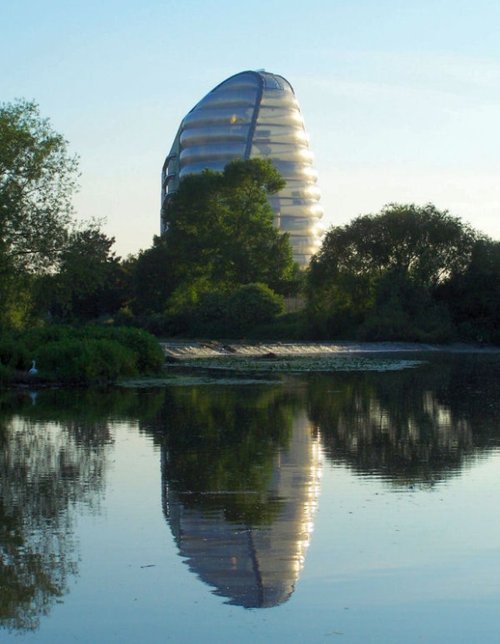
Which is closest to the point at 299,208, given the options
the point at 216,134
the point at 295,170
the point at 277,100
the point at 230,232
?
the point at 295,170

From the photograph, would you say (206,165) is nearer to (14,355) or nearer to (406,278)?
(406,278)

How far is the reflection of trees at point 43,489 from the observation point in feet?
27.0

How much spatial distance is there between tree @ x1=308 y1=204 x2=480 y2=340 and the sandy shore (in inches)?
90.4

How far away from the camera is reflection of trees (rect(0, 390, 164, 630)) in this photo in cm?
822

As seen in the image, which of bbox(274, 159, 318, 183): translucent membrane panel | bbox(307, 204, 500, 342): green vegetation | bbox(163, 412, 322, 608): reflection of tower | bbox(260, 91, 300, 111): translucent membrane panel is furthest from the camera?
bbox(260, 91, 300, 111): translucent membrane panel

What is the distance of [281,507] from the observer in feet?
37.5

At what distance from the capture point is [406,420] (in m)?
20.7

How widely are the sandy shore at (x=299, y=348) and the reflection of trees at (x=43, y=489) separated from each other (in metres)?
28.9

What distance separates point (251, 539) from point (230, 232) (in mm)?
74167

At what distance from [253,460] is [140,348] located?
67.8 feet

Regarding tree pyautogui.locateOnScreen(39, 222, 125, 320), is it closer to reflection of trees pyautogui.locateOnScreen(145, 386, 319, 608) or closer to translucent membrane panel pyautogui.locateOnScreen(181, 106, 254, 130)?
reflection of trees pyautogui.locateOnScreen(145, 386, 319, 608)

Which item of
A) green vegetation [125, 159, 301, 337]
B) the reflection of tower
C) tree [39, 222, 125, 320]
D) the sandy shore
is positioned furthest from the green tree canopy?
the reflection of tower

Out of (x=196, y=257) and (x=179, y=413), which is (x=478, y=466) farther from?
(x=196, y=257)

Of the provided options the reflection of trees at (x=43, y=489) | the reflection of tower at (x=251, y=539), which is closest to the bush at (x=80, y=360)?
the reflection of trees at (x=43, y=489)
